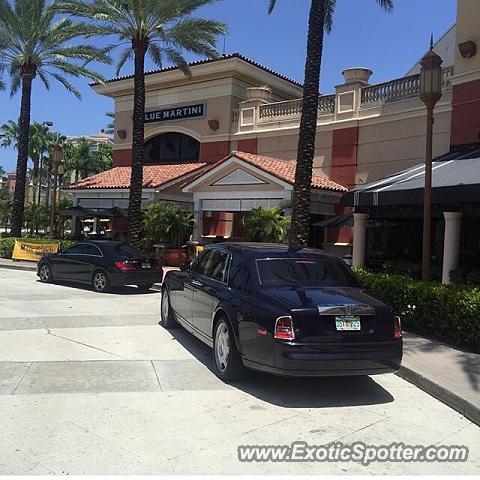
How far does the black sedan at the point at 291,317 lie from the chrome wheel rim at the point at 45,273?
1029cm

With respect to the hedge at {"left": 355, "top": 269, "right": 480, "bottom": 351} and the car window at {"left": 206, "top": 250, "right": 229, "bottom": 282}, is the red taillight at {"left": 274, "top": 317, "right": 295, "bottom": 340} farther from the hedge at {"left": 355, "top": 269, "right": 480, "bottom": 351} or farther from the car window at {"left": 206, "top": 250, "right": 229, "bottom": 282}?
the hedge at {"left": 355, "top": 269, "right": 480, "bottom": 351}

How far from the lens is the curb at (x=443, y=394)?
5.53 m

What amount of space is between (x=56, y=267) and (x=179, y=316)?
8.50 m

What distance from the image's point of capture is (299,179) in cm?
1462

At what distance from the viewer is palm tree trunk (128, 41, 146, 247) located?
69.8ft

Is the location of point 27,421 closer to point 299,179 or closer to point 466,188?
point 466,188

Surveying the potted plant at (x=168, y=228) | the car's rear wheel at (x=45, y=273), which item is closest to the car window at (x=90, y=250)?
the car's rear wheel at (x=45, y=273)

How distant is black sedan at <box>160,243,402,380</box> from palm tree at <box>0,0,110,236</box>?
65.2 ft

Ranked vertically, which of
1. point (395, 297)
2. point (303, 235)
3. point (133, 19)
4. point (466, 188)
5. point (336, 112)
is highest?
point (133, 19)

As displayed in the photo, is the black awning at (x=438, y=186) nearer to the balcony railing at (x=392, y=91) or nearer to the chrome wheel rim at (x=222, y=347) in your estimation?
the balcony railing at (x=392, y=91)

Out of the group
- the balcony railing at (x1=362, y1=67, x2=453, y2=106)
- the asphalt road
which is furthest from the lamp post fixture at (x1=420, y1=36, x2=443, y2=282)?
the balcony railing at (x1=362, y1=67, x2=453, y2=106)

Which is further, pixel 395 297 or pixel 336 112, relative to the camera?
pixel 336 112

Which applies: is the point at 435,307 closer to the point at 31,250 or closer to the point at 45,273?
the point at 45,273

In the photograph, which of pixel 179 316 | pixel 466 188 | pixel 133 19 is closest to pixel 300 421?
pixel 179 316
